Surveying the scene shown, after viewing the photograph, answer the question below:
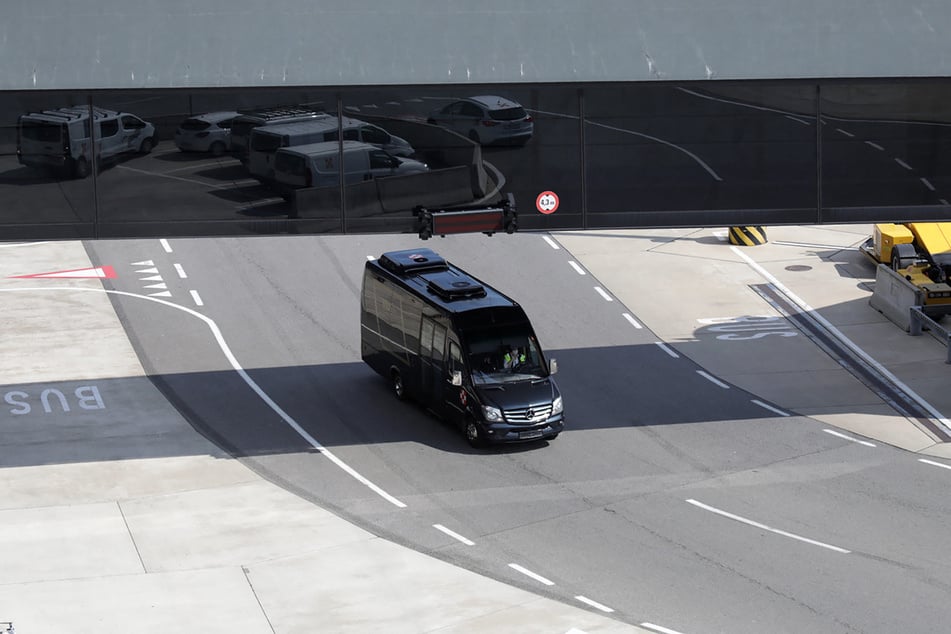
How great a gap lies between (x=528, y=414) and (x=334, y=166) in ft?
20.9

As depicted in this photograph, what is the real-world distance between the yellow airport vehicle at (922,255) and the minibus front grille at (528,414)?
39.8 ft

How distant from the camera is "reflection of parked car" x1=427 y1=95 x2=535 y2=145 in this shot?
90.3 ft

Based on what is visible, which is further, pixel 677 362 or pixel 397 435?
pixel 677 362

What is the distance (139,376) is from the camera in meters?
35.4

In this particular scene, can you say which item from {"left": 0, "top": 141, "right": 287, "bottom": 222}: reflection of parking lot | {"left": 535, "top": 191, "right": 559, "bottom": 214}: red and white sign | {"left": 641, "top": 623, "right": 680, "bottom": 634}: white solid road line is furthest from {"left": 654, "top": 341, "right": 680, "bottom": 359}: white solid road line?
{"left": 641, "top": 623, "right": 680, "bottom": 634}: white solid road line

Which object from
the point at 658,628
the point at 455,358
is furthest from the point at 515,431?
the point at 658,628

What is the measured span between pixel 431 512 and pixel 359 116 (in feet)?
24.6

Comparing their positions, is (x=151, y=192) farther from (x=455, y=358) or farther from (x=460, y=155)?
(x=455, y=358)

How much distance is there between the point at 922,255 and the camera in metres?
40.8

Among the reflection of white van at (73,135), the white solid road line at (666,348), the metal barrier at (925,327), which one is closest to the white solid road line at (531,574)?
the reflection of white van at (73,135)

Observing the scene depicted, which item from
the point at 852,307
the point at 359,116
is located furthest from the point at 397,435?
the point at 852,307

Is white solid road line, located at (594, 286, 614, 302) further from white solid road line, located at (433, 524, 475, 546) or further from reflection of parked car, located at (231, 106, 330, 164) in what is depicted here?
white solid road line, located at (433, 524, 475, 546)

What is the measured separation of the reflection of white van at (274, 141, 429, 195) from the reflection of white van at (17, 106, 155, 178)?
2620mm

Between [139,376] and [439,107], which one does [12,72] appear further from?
[139,376]
